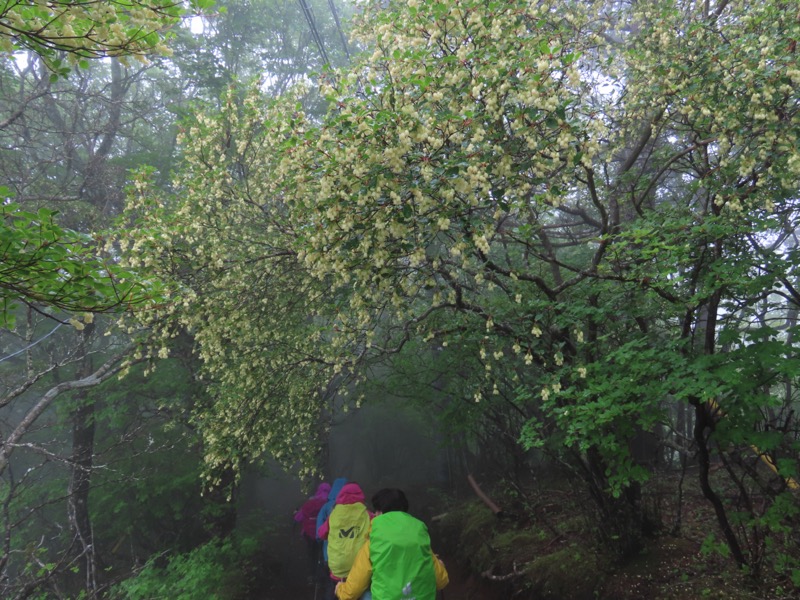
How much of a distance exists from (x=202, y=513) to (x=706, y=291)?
10227mm

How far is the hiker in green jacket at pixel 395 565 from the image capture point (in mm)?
3881

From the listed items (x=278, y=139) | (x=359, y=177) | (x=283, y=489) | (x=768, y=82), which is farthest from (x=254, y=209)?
(x=283, y=489)

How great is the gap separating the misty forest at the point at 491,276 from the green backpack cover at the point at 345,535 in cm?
166

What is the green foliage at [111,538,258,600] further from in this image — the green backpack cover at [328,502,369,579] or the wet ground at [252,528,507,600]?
the green backpack cover at [328,502,369,579]

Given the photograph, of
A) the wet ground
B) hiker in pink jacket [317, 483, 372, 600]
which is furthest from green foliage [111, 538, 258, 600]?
hiker in pink jacket [317, 483, 372, 600]

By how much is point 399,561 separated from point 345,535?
53.7 inches

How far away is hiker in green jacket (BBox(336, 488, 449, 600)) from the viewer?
3.88 meters

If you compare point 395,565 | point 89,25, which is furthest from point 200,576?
point 89,25

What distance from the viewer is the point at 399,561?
154 inches

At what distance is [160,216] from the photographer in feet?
21.4

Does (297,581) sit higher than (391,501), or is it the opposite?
(391,501)

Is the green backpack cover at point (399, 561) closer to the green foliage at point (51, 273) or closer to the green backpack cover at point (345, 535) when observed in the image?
the green backpack cover at point (345, 535)

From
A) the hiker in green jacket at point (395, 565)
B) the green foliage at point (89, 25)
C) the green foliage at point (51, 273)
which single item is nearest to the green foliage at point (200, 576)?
the hiker in green jacket at point (395, 565)

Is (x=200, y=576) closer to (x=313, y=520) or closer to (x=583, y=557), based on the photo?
(x=313, y=520)
